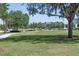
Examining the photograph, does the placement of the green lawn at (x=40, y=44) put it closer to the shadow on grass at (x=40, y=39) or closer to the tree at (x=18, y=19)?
the shadow on grass at (x=40, y=39)

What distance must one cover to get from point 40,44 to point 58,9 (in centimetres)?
279

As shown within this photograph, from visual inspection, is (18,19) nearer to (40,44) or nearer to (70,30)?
(40,44)

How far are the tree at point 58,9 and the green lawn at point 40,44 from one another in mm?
592

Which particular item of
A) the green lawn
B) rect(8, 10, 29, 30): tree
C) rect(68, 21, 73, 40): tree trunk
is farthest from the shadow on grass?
rect(8, 10, 29, 30): tree

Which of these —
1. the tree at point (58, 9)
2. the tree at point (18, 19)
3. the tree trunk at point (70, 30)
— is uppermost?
the tree at point (58, 9)

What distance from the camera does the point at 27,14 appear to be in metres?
11.1

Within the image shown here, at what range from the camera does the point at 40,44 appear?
34.0 ft

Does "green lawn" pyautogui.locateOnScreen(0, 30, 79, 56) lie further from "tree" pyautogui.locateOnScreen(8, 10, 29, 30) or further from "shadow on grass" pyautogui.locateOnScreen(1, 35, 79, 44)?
"tree" pyautogui.locateOnScreen(8, 10, 29, 30)

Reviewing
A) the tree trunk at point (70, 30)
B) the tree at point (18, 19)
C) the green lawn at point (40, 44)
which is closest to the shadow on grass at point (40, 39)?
the green lawn at point (40, 44)

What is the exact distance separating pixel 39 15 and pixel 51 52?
8.01 ft

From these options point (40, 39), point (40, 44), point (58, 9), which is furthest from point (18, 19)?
point (58, 9)

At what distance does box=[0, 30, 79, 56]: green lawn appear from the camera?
30.6 ft

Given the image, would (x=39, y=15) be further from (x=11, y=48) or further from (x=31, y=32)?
(x=11, y=48)

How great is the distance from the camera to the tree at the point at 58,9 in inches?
451
